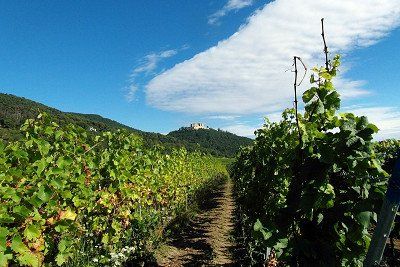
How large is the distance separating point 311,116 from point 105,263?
4.46 meters

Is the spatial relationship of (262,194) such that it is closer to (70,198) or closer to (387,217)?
(70,198)

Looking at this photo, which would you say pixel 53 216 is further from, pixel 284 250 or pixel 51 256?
pixel 284 250

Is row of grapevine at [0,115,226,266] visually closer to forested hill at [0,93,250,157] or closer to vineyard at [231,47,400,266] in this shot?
vineyard at [231,47,400,266]

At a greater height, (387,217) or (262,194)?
(387,217)

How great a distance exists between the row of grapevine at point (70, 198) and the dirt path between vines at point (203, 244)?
0.76 metres

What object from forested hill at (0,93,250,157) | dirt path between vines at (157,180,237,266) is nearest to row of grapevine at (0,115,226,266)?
Answer: dirt path between vines at (157,180,237,266)

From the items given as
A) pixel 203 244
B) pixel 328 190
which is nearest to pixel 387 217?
pixel 328 190

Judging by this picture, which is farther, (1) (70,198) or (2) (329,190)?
(1) (70,198)

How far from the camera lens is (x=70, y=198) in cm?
529

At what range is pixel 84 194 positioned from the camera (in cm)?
561

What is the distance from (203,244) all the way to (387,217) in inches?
387

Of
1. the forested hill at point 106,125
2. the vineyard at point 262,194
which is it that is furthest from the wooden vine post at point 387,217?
the forested hill at point 106,125

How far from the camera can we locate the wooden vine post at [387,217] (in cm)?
176

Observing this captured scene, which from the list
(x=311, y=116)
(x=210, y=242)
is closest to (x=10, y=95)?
(x=210, y=242)
